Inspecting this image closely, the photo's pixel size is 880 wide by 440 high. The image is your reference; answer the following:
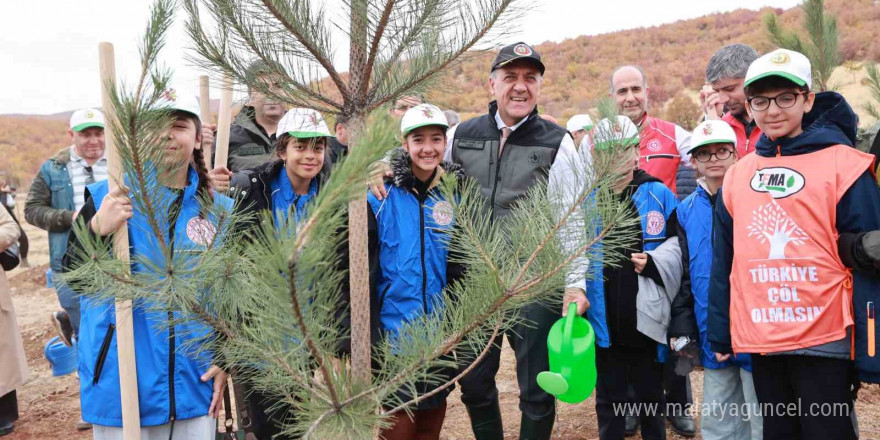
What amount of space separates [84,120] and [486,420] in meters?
3.80

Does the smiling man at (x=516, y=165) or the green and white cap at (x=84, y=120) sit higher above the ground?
the green and white cap at (x=84, y=120)

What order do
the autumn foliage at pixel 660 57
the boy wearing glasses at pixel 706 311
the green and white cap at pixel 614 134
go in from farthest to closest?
the autumn foliage at pixel 660 57 → the boy wearing glasses at pixel 706 311 → the green and white cap at pixel 614 134

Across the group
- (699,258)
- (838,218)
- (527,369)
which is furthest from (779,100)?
(527,369)

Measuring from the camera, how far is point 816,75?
4.22 metres

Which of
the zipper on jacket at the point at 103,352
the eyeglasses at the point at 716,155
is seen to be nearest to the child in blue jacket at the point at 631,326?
the eyeglasses at the point at 716,155

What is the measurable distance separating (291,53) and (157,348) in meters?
1.24

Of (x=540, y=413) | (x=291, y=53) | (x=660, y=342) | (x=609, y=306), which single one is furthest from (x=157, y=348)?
(x=660, y=342)

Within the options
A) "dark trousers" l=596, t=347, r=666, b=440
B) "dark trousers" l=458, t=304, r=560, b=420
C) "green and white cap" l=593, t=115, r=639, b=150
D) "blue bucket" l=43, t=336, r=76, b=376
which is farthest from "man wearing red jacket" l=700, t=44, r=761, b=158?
"blue bucket" l=43, t=336, r=76, b=376

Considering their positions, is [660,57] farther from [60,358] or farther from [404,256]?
[404,256]

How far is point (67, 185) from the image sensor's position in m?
4.88

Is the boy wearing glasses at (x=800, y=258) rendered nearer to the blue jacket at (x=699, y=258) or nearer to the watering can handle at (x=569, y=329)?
the blue jacket at (x=699, y=258)

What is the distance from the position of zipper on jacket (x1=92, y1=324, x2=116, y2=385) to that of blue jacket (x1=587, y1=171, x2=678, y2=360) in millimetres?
2138

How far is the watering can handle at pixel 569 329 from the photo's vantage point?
7.74 ft

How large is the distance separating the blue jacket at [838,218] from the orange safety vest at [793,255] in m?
0.04
